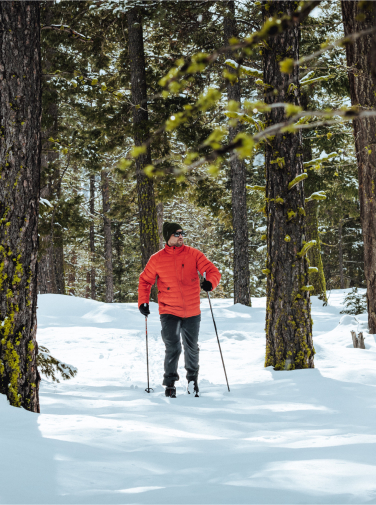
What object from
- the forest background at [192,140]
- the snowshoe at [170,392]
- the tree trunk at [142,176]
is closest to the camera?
the forest background at [192,140]

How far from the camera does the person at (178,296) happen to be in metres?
5.38

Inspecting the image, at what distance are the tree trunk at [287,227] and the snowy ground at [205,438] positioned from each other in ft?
1.34

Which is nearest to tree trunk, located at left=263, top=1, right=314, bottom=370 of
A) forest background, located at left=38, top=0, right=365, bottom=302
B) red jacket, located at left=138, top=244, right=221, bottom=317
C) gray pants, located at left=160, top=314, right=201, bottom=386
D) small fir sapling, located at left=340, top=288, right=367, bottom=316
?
red jacket, located at left=138, top=244, right=221, bottom=317

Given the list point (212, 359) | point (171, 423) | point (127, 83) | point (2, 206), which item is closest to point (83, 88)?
point (127, 83)

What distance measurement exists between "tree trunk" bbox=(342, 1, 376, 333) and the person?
3231 mm

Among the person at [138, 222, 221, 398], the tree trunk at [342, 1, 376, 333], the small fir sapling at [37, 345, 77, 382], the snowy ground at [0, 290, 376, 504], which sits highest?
the tree trunk at [342, 1, 376, 333]

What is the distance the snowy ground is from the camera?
2.49m

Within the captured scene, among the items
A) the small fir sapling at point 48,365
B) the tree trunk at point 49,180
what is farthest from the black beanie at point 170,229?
the tree trunk at point 49,180

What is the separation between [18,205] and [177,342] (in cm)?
257

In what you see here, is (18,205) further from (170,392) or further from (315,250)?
(315,250)

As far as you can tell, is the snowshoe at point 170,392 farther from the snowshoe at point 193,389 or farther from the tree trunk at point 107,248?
the tree trunk at point 107,248

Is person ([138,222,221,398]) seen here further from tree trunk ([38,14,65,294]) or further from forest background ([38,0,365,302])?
tree trunk ([38,14,65,294])

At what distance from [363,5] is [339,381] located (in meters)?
4.62

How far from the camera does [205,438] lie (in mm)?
3467
